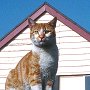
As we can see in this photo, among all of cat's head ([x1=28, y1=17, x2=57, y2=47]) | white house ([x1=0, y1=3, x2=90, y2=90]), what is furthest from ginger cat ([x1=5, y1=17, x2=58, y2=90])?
white house ([x1=0, y1=3, x2=90, y2=90])

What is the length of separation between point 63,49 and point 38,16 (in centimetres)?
111

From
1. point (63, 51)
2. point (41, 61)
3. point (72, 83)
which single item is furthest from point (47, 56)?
point (63, 51)

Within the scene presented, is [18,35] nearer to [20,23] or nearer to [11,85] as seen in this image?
[20,23]

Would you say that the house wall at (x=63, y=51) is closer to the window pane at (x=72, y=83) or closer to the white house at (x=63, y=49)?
the white house at (x=63, y=49)

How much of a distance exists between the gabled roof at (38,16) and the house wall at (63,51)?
0.12 metres

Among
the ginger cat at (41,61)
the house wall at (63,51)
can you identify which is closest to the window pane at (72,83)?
the house wall at (63,51)

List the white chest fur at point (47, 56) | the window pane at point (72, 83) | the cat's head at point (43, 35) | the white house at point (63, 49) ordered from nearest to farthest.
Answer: the cat's head at point (43, 35) < the white chest fur at point (47, 56) < the window pane at point (72, 83) < the white house at point (63, 49)

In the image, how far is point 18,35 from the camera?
12383mm

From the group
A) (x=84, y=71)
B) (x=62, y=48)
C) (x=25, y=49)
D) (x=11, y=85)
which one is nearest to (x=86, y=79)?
(x=84, y=71)

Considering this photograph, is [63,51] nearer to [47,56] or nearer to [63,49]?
[63,49]

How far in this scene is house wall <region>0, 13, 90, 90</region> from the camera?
1177cm

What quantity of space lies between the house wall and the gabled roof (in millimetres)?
118

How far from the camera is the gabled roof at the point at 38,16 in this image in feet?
38.7

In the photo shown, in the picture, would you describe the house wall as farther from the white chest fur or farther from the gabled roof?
the white chest fur
